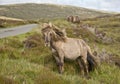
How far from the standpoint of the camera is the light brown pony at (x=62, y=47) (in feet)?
38.4

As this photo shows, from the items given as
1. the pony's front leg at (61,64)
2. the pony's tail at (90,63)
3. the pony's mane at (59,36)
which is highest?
the pony's mane at (59,36)

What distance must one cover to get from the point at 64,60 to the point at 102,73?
164 cm

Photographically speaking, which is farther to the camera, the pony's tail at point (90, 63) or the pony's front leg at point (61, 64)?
the pony's tail at point (90, 63)

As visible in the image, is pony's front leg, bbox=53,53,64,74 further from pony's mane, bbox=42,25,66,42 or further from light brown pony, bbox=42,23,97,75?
pony's mane, bbox=42,25,66,42

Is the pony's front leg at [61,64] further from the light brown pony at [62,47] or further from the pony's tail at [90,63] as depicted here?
the pony's tail at [90,63]

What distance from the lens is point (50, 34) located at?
11.8 m

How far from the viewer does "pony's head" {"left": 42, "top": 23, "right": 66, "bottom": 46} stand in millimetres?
11688

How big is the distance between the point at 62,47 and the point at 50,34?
0.65 meters

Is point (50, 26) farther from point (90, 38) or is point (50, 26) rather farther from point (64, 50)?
point (90, 38)

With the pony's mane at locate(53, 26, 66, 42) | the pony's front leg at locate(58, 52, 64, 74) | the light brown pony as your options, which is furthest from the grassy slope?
the pony's mane at locate(53, 26, 66, 42)

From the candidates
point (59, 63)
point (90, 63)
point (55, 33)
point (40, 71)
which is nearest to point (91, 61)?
point (90, 63)

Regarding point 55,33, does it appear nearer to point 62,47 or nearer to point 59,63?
point 62,47

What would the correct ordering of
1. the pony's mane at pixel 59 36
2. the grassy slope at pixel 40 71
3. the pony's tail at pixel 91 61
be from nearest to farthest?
the grassy slope at pixel 40 71 < the pony's mane at pixel 59 36 < the pony's tail at pixel 91 61

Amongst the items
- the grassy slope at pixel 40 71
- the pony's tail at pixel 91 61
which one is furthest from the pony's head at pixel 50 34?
the pony's tail at pixel 91 61
